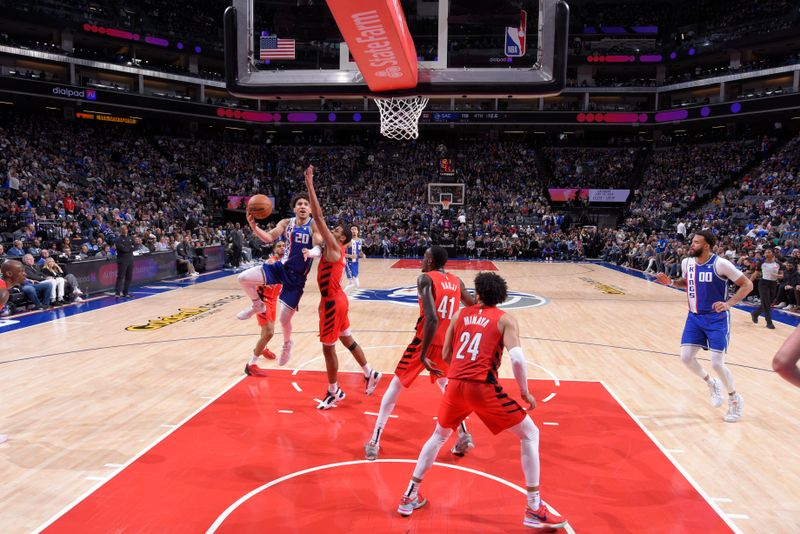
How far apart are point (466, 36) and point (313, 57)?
2584mm

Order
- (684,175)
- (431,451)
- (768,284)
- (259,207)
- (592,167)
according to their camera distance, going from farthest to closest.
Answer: (592,167)
(684,175)
(768,284)
(259,207)
(431,451)

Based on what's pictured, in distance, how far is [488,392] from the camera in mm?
3549

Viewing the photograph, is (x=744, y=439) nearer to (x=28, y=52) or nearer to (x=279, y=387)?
(x=279, y=387)

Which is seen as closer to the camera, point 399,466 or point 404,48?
point 399,466

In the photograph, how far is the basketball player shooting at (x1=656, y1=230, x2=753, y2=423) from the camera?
571 centimetres

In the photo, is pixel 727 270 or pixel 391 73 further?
pixel 391 73

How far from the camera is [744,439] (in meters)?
5.23

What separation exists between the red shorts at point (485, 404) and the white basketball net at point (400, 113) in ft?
23.4

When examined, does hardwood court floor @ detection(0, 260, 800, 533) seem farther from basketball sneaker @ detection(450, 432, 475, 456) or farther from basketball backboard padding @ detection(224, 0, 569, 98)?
basketball backboard padding @ detection(224, 0, 569, 98)

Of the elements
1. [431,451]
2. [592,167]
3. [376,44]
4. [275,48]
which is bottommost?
[431,451]

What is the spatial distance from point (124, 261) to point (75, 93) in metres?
23.0

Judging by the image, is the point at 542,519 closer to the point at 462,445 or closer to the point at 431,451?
the point at 431,451

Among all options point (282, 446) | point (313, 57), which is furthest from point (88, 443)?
point (313, 57)

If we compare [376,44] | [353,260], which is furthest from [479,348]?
[353,260]
